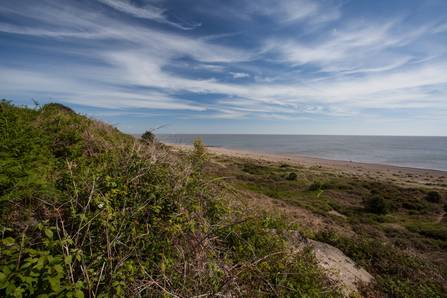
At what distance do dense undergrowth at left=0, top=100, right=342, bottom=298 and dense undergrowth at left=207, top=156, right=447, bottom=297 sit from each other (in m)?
1.31

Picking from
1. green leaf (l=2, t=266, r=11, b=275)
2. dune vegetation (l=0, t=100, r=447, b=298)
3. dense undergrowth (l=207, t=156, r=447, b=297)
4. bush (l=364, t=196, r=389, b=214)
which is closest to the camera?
green leaf (l=2, t=266, r=11, b=275)

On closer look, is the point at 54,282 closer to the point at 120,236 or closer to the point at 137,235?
the point at 120,236

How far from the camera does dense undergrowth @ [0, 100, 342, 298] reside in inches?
72.4

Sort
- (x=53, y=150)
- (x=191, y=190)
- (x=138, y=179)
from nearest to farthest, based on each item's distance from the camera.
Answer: (x=138, y=179)
(x=191, y=190)
(x=53, y=150)

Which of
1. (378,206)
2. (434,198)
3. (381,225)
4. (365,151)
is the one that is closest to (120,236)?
(381,225)

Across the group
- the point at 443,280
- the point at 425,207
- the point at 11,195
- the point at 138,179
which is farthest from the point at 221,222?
the point at 425,207

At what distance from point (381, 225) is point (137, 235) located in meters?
15.9

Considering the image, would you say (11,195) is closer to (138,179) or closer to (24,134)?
(138,179)

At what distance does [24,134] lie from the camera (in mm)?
4387

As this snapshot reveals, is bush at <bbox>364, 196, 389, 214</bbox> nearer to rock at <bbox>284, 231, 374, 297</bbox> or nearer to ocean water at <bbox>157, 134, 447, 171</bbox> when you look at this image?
rock at <bbox>284, 231, 374, 297</bbox>

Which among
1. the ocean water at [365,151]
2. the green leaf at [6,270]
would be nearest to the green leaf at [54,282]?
the green leaf at [6,270]

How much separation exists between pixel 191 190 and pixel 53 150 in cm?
402

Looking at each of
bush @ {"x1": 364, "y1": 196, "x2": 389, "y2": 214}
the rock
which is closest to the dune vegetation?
the rock

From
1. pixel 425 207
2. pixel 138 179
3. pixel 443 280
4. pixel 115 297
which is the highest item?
pixel 138 179
